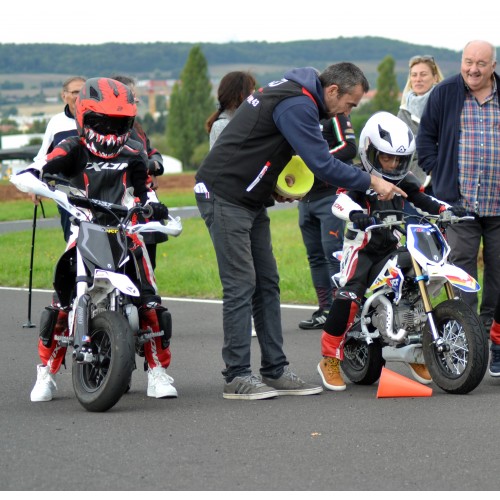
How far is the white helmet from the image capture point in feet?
26.0

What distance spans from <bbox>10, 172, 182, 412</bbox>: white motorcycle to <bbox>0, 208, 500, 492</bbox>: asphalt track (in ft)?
0.77

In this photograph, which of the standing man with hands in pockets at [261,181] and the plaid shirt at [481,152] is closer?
the standing man with hands in pockets at [261,181]

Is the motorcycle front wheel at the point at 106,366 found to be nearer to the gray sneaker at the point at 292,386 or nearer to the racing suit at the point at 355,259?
the gray sneaker at the point at 292,386

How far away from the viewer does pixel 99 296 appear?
7.37 metres

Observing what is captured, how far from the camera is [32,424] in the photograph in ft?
22.1

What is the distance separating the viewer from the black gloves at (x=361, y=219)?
7.64 meters

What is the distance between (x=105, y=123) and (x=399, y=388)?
2520 millimetres

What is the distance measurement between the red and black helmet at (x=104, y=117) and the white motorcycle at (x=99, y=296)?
35 cm

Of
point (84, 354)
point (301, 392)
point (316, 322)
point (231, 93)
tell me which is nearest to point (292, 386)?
point (301, 392)

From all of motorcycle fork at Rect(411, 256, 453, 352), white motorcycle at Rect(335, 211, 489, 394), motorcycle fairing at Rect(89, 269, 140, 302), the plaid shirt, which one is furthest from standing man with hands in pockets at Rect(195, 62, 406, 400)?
the plaid shirt

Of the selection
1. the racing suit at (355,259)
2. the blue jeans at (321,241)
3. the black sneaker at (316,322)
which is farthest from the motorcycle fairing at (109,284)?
the black sneaker at (316,322)

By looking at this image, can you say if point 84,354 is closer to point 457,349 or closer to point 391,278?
point 391,278

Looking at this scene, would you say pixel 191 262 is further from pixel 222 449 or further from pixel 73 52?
pixel 73 52

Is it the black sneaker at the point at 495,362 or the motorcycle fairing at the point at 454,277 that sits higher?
the motorcycle fairing at the point at 454,277
